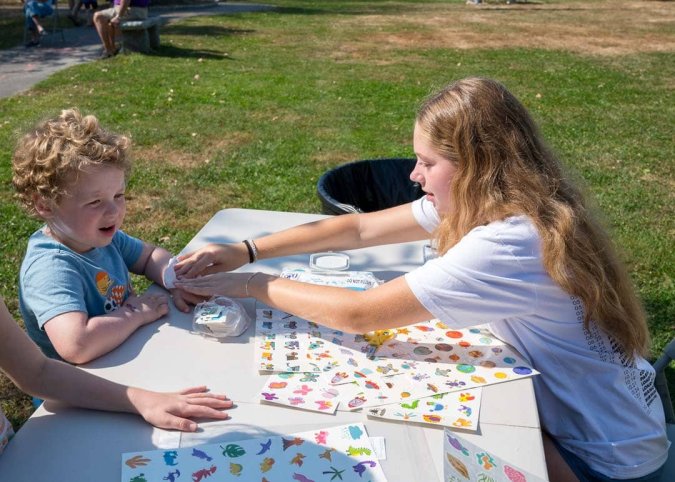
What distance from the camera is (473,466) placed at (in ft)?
4.34

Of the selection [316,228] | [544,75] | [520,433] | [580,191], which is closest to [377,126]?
[544,75]

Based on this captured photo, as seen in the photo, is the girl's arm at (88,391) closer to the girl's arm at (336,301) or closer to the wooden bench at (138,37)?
the girl's arm at (336,301)

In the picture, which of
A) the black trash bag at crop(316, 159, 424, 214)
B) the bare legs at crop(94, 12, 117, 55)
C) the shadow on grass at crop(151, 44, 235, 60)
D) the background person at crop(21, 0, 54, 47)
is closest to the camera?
the black trash bag at crop(316, 159, 424, 214)

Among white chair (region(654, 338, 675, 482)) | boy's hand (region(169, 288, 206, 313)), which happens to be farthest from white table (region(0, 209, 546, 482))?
white chair (region(654, 338, 675, 482))

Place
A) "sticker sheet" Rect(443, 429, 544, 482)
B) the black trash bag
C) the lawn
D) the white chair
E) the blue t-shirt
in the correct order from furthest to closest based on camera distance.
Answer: the lawn < the black trash bag < the white chair < the blue t-shirt < "sticker sheet" Rect(443, 429, 544, 482)

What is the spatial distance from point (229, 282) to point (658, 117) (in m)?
7.02

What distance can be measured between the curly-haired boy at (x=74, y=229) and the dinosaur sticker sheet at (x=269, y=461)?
467 millimetres

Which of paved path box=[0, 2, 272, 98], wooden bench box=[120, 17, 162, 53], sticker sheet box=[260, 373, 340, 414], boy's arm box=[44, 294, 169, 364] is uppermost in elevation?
boy's arm box=[44, 294, 169, 364]

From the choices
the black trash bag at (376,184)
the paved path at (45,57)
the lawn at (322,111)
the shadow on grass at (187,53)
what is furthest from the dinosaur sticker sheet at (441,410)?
the shadow on grass at (187,53)

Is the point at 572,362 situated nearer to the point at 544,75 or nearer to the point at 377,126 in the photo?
the point at 377,126

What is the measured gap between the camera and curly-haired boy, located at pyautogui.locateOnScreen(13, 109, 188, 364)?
70.4 inches

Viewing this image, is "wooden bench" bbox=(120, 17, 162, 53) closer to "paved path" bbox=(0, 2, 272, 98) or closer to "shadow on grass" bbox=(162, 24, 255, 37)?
"paved path" bbox=(0, 2, 272, 98)

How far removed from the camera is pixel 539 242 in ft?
5.61

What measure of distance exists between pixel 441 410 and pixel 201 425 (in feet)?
1.68
